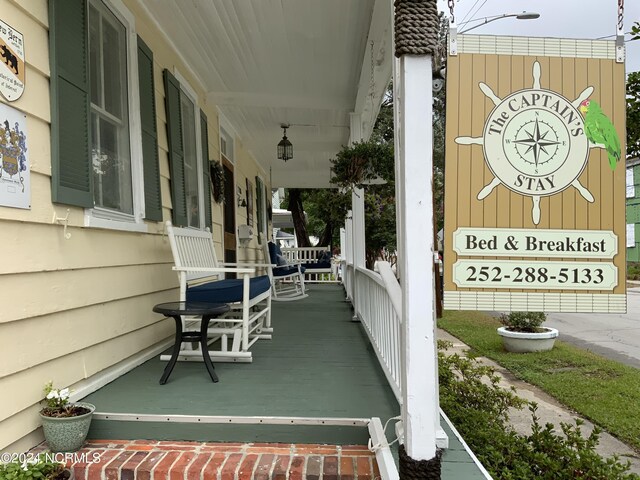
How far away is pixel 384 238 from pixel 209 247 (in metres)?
3.83

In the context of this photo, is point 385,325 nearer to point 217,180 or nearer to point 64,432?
point 64,432

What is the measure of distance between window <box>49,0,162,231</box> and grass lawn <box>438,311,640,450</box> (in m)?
3.85

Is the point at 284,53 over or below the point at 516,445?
over

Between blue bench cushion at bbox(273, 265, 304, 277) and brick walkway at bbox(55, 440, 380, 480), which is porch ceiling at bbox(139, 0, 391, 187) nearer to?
blue bench cushion at bbox(273, 265, 304, 277)

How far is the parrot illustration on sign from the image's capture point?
156cm

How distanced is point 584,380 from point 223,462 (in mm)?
4312

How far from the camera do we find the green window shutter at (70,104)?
6.29 ft

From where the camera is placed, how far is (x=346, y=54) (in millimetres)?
3713

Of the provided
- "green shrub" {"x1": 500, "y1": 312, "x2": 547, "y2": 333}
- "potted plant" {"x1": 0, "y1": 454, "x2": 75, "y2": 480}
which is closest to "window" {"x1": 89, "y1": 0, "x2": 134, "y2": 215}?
"potted plant" {"x1": 0, "y1": 454, "x2": 75, "y2": 480}

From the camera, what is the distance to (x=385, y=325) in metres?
2.70

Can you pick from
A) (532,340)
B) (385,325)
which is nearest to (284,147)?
(385,325)

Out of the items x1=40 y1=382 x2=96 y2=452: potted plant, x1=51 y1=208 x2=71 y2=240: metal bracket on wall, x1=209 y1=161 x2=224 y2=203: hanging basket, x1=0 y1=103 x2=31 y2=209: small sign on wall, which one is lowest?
x1=40 y1=382 x2=96 y2=452: potted plant

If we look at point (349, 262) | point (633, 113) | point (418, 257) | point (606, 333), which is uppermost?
point (633, 113)

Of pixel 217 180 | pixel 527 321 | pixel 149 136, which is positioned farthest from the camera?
pixel 527 321
